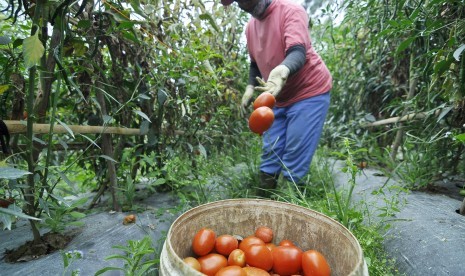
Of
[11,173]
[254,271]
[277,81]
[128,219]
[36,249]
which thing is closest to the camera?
[11,173]

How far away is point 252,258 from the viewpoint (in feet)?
2.63

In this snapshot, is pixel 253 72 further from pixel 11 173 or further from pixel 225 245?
pixel 11 173

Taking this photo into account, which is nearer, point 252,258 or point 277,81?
point 252,258

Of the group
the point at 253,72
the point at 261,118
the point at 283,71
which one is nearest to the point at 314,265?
the point at 261,118

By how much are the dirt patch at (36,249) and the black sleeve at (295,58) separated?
1.17 m

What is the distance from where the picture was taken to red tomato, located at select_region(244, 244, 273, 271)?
31.5 inches

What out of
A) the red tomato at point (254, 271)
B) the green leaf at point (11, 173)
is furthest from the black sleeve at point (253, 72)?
the green leaf at point (11, 173)

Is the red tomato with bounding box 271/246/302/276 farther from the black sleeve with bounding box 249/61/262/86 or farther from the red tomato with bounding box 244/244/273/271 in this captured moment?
the black sleeve with bounding box 249/61/262/86

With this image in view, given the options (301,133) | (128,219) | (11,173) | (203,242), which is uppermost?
(11,173)

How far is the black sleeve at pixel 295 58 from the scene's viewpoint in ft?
4.72

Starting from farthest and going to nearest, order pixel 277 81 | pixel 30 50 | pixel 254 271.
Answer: pixel 277 81 → pixel 254 271 → pixel 30 50

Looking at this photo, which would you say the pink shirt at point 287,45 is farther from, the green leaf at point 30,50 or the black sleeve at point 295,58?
the green leaf at point 30,50

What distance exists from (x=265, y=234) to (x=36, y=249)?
73cm

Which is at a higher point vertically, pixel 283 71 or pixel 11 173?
pixel 283 71
